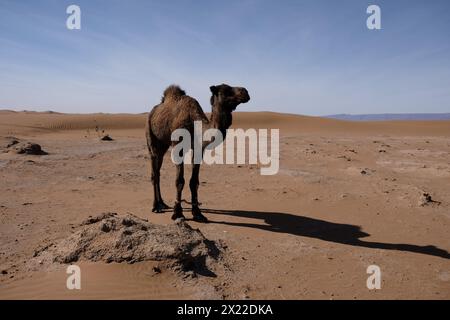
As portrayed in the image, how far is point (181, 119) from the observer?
23.6 ft

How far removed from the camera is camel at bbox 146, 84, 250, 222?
645cm

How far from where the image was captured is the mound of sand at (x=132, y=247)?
15.3 ft

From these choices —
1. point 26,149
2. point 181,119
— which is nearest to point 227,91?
point 181,119

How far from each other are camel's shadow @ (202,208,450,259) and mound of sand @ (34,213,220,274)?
2.06 m

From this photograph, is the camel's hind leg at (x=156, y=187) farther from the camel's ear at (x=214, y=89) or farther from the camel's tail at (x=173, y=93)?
the camel's ear at (x=214, y=89)

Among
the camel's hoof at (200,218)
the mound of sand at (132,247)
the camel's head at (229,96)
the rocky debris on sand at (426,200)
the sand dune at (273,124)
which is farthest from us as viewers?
the sand dune at (273,124)

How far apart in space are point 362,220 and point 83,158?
11.3m

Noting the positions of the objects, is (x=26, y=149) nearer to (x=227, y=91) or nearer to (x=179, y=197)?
(x=179, y=197)

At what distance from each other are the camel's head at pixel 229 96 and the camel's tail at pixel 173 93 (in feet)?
4.84

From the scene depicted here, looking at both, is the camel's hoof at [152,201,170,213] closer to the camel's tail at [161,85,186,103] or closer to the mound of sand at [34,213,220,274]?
the camel's tail at [161,85,186,103]

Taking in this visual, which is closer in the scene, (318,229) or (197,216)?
(318,229)

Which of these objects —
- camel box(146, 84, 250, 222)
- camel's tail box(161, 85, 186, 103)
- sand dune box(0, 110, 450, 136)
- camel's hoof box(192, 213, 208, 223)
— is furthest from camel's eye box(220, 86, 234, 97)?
sand dune box(0, 110, 450, 136)

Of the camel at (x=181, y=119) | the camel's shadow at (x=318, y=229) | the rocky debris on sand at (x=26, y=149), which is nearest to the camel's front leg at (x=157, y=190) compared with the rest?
the camel at (x=181, y=119)

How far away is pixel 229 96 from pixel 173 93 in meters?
1.86
